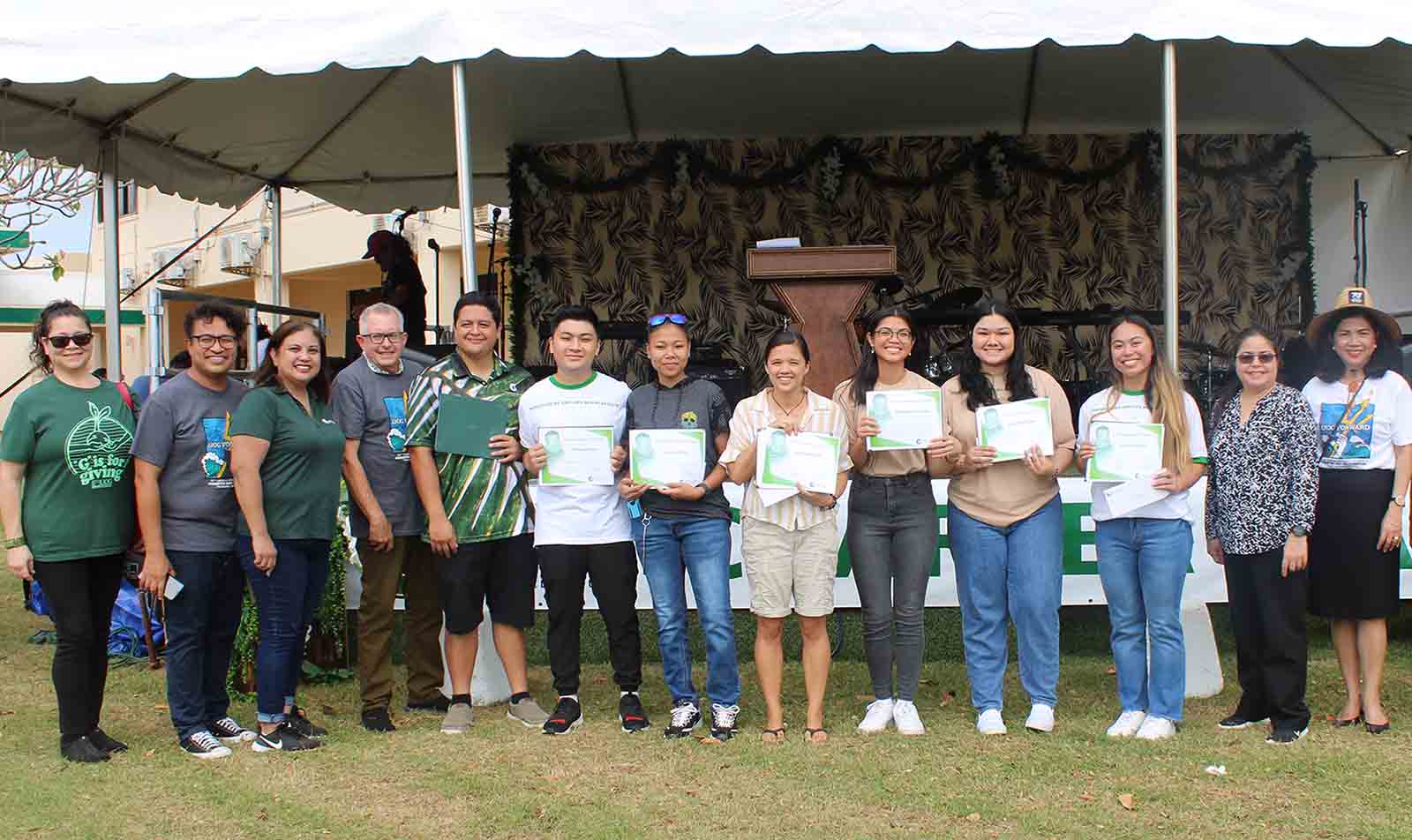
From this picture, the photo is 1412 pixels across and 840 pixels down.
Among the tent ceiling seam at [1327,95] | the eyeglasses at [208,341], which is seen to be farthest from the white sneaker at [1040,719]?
the tent ceiling seam at [1327,95]

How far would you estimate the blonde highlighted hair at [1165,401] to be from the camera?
4.29 m

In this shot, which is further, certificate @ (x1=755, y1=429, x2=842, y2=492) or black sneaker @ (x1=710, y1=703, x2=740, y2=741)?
black sneaker @ (x1=710, y1=703, x2=740, y2=741)

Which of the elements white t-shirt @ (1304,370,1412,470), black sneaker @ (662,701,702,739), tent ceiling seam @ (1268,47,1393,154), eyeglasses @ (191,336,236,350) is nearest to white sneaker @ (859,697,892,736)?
black sneaker @ (662,701,702,739)

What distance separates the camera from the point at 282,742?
14.2 feet

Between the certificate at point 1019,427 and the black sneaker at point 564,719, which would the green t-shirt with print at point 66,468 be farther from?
the certificate at point 1019,427

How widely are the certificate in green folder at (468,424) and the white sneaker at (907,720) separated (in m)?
Answer: 1.82

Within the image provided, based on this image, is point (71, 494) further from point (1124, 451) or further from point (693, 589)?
point (1124, 451)

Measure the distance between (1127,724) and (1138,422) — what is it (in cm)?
113

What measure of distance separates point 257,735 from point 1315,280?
974 centimetres

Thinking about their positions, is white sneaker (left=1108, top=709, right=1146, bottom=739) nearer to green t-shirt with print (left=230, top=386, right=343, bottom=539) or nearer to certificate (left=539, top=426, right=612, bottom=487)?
certificate (left=539, top=426, right=612, bottom=487)

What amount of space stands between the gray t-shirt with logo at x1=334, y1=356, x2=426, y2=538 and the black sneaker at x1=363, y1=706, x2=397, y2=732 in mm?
698

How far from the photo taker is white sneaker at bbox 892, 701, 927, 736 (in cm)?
442

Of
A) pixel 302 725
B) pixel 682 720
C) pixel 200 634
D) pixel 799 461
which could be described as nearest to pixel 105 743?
pixel 200 634

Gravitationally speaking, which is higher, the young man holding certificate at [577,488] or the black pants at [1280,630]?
the young man holding certificate at [577,488]
